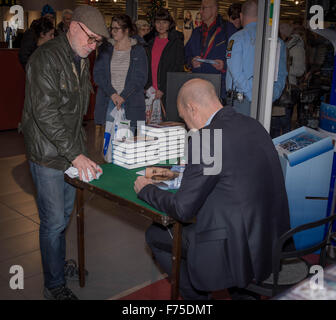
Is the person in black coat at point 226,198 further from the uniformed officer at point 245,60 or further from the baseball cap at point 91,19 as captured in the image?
the uniformed officer at point 245,60

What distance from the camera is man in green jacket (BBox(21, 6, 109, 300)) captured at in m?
2.11

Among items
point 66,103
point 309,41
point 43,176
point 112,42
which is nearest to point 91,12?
point 66,103

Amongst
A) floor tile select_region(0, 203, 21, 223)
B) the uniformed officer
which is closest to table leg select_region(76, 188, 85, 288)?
floor tile select_region(0, 203, 21, 223)

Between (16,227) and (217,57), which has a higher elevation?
(217,57)

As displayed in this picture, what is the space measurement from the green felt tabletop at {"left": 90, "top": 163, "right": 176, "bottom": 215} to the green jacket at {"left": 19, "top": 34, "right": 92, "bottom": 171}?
0.20 m

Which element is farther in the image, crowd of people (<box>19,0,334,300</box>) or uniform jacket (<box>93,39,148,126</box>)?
uniform jacket (<box>93,39,148,126</box>)

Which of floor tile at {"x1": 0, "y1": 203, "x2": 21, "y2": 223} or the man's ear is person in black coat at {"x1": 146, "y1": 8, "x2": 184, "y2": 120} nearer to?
floor tile at {"x1": 0, "y1": 203, "x2": 21, "y2": 223}

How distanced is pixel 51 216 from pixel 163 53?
2.86m

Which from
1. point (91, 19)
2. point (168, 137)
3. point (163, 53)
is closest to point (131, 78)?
point (163, 53)

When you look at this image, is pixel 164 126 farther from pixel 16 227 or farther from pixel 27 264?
pixel 16 227

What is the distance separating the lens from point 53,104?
2119 mm

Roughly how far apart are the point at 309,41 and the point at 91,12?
3.83 metres

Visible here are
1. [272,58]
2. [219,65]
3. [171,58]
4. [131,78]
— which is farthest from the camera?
[171,58]
